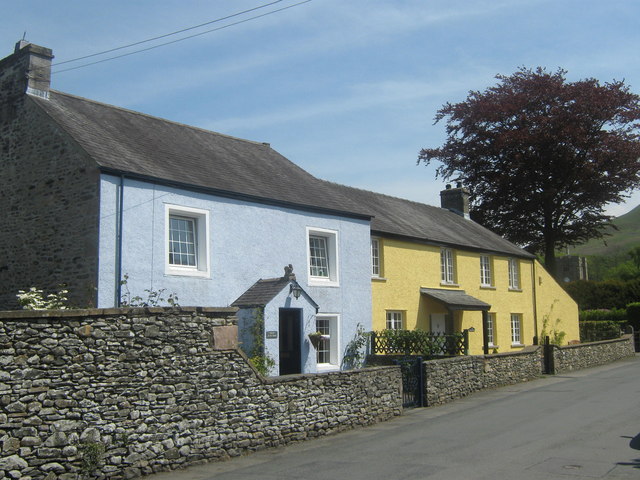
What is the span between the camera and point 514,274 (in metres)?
34.3

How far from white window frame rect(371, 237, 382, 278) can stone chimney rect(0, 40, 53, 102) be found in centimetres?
1208

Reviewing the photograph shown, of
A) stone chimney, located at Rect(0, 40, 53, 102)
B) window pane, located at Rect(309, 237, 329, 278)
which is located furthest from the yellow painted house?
stone chimney, located at Rect(0, 40, 53, 102)

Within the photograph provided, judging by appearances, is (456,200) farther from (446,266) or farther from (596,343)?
(596,343)

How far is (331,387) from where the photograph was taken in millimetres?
14844

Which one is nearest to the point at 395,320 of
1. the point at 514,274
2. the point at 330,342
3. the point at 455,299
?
the point at 455,299

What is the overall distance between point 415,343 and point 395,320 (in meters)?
3.36

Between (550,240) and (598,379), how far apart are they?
2053 centimetres

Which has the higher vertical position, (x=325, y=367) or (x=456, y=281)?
(x=456, y=281)

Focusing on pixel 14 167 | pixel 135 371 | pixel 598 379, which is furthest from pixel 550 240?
pixel 135 371

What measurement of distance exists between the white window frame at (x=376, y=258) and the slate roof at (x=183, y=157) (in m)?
2.22

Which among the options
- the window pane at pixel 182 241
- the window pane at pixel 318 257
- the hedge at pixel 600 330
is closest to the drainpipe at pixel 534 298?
the hedge at pixel 600 330

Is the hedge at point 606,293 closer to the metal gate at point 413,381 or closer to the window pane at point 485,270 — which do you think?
the window pane at point 485,270

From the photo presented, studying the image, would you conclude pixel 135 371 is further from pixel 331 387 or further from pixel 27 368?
pixel 331 387

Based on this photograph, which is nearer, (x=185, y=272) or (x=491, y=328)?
(x=185, y=272)
